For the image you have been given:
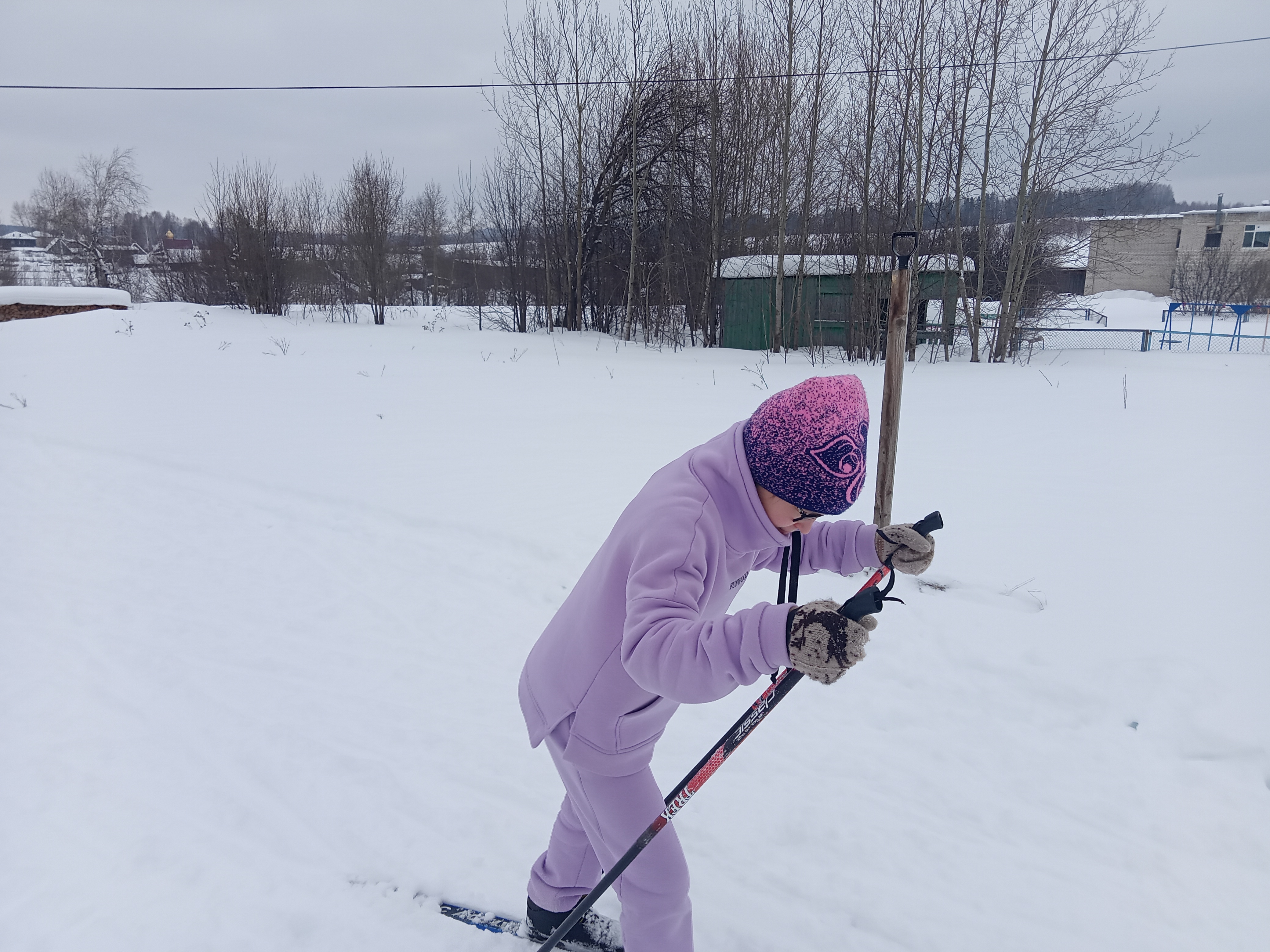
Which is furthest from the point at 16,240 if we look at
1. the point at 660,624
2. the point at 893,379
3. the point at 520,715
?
the point at 660,624

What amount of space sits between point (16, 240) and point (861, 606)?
3236 inches

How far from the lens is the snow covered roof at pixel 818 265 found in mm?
16422

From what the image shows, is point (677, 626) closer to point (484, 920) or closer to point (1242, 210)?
point (484, 920)

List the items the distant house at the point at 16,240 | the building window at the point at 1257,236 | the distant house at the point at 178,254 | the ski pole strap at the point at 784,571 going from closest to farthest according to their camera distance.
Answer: the ski pole strap at the point at 784,571 → the distant house at the point at 178,254 → the distant house at the point at 16,240 → the building window at the point at 1257,236

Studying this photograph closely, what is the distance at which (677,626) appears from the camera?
1422mm

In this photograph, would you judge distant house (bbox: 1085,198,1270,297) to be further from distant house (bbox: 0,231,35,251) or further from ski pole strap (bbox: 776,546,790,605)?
distant house (bbox: 0,231,35,251)

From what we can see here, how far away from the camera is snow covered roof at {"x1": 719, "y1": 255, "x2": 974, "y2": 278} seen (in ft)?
53.9

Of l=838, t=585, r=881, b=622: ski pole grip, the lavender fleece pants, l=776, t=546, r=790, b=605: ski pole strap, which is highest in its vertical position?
l=838, t=585, r=881, b=622: ski pole grip

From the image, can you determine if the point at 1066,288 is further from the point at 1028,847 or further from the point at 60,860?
the point at 60,860

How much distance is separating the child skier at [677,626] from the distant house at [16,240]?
4784 centimetres

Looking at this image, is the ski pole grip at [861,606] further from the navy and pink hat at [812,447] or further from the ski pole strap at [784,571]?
the ski pole strap at [784,571]

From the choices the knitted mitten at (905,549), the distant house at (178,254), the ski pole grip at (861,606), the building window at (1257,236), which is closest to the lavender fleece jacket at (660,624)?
the ski pole grip at (861,606)

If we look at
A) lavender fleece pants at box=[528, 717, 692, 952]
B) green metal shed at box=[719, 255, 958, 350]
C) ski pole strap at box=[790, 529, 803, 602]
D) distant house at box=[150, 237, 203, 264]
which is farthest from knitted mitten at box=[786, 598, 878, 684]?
distant house at box=[150, 237, 203, 264]

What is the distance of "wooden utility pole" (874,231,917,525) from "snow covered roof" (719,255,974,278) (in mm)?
12049
